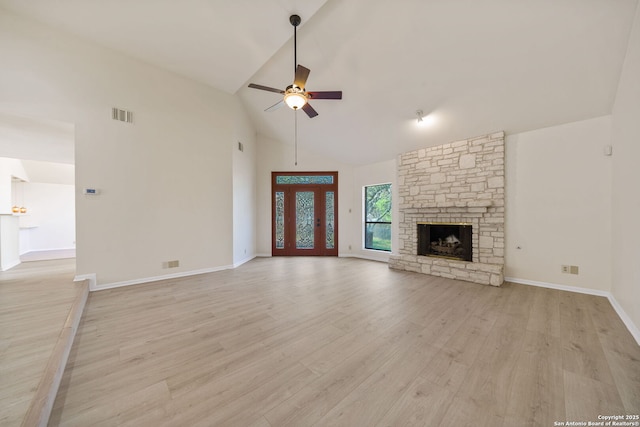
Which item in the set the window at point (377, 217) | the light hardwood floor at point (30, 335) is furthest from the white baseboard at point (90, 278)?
the window at point (377, 217)

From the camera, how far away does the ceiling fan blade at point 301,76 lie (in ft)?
8.48

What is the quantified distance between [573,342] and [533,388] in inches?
42.4

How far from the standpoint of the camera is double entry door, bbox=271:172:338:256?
6.63 m

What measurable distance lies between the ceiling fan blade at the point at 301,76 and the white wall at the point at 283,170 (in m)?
3.83

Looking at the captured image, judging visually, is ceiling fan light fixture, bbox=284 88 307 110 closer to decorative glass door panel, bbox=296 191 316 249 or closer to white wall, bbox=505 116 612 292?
white wall, bbox=505 116 612 292

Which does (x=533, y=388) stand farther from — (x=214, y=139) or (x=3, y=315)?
(x=214, y=139)

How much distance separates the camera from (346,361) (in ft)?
6.09

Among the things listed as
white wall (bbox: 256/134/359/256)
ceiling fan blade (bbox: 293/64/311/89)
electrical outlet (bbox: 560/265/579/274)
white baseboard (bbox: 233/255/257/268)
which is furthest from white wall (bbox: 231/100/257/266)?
electrical outlet (bbox: 560/265/579/274)

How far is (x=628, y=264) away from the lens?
2455 mm

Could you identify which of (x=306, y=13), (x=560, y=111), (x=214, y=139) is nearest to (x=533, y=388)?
(x=560, y=111)

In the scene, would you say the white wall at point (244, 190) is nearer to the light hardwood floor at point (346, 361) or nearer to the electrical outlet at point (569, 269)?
the light hardwood floor at point (346, 361)

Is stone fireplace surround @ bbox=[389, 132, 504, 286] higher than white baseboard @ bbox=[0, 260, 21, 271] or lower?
higher

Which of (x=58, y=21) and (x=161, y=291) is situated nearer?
(x=58, y=21)

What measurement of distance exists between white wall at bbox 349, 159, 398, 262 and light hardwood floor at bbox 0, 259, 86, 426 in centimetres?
550
